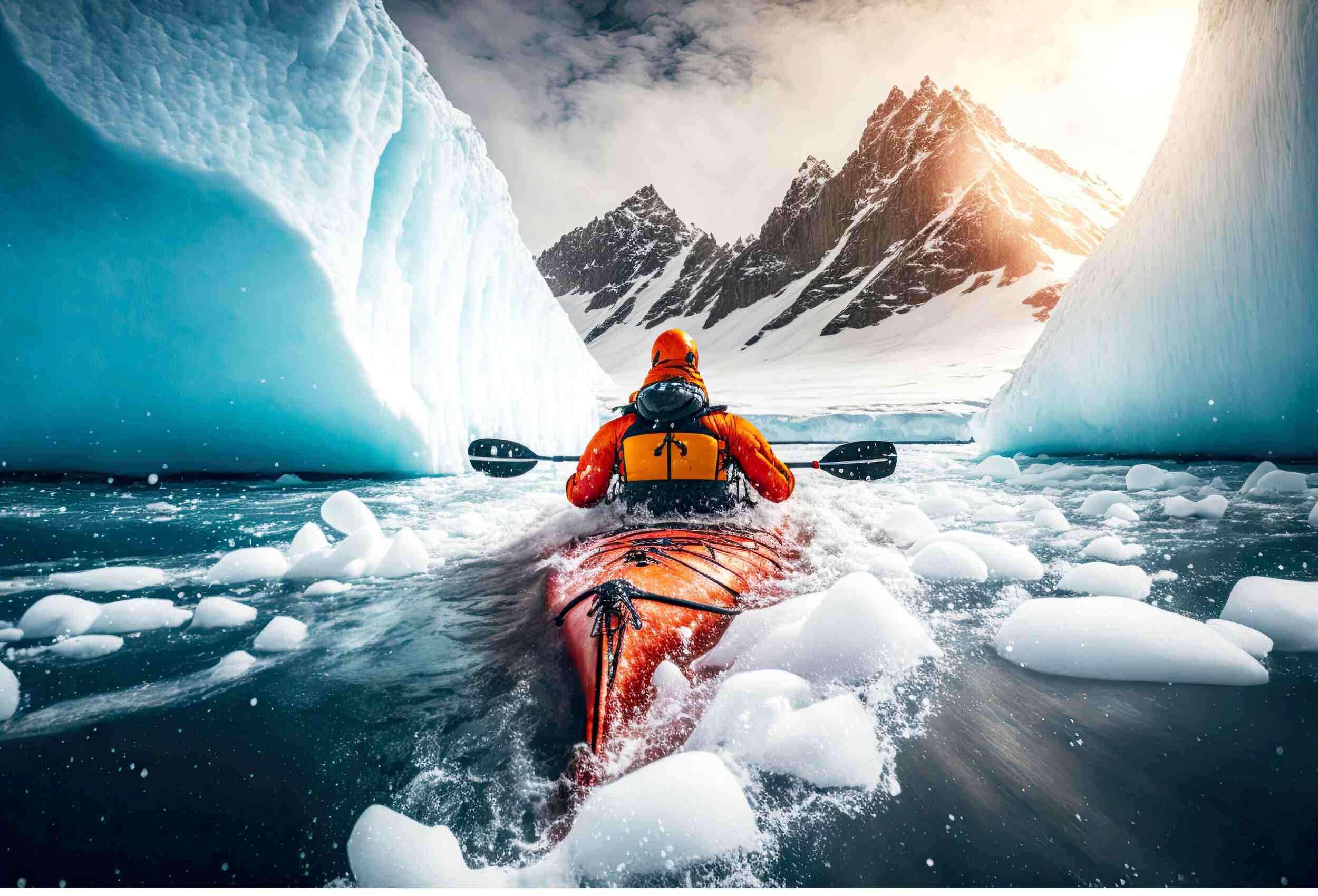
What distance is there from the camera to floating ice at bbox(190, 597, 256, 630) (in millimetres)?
2404

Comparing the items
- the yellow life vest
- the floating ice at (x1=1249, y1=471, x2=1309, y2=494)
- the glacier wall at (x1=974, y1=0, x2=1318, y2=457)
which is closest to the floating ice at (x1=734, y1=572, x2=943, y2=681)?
the yellow life vest

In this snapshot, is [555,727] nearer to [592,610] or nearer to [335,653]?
[592,610]

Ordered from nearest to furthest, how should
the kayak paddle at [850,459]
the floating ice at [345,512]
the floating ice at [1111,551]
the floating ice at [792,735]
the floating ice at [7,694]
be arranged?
the floating ice at [792,735] < the floating ice at [7,694] < the floating ice at [1111,551] < the floating ice at [345,512] < the kayak paddle at [850,459]

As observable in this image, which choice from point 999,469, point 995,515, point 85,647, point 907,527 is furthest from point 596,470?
point 999,469

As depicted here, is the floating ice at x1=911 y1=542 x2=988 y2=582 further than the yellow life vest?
No

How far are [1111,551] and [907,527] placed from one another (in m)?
1.19

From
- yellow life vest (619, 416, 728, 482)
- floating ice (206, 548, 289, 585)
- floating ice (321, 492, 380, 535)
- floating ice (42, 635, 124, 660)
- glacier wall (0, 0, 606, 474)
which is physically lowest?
floating ice (42, 635, 124, 660)

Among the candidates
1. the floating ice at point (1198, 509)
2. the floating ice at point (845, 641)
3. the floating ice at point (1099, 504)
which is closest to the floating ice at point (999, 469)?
the floating ice at point (1099, 504)

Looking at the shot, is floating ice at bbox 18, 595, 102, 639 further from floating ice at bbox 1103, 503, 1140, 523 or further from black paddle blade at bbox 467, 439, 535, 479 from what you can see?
floating ice at bbox 1103, 503, 1140, 523

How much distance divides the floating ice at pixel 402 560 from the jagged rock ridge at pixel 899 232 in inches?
2054

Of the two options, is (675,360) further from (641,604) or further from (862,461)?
(862,461)

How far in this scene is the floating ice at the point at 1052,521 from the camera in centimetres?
407

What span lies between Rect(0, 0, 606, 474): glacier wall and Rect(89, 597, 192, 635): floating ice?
147 inches

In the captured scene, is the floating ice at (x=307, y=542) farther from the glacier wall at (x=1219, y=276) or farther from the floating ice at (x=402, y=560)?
the glacier wall at (x=1219, y=276)
